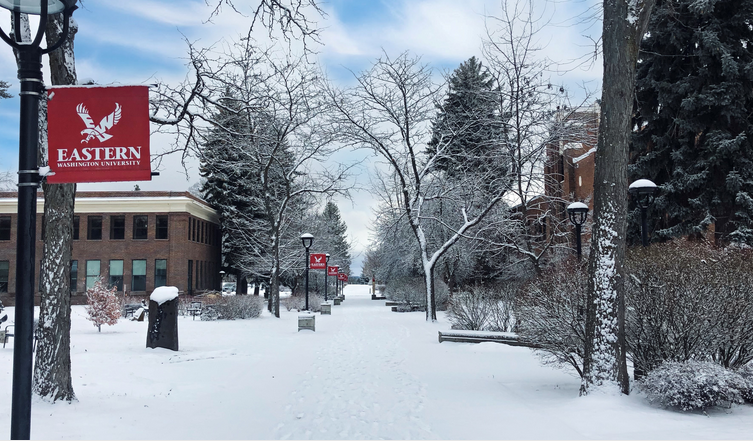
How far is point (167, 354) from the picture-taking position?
12.5 meters

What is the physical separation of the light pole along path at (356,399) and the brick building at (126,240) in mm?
32310

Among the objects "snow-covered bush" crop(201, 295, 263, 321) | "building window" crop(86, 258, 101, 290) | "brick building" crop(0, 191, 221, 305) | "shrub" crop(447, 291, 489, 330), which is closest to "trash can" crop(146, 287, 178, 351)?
"shrub" crop(447, 291, 489, 330)

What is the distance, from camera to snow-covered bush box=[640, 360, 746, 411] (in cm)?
648

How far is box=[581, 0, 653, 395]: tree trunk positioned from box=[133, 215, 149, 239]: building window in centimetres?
4196

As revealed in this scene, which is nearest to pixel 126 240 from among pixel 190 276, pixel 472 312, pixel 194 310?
pixel 190 276

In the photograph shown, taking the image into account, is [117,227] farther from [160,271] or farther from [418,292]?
[418,292]

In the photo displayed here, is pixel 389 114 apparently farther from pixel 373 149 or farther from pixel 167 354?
pixel 167 354

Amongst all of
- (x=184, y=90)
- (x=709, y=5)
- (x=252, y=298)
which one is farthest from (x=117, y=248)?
(x=709, y=5)

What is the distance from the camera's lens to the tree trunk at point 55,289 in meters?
7.10

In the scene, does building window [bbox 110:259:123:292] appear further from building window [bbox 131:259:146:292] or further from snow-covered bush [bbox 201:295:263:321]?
snow-covered bush [bbox 201:295:263:321]

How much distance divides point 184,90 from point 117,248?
38020mm

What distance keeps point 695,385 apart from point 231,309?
2042 cm

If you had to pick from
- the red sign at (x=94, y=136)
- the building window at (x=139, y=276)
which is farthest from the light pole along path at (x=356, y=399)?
the building window at (x=139, y=276)

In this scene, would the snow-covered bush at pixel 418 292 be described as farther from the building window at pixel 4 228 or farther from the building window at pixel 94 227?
the building window at pixel 4 228
